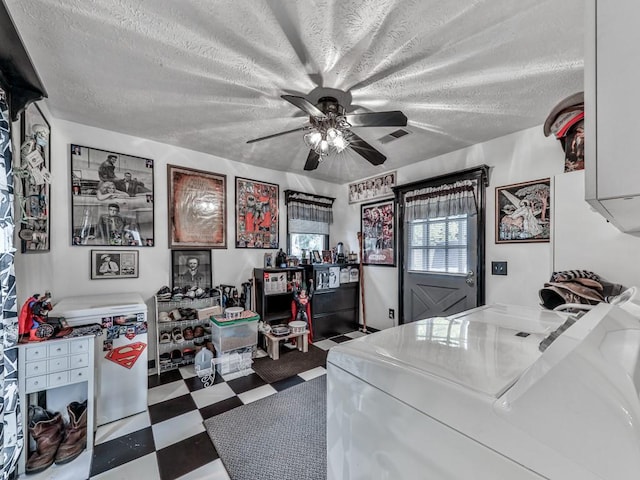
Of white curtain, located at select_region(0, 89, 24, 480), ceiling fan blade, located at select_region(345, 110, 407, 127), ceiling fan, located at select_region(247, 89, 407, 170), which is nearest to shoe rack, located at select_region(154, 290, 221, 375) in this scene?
white curtain, located at select_region(0, 89, 24, 480)

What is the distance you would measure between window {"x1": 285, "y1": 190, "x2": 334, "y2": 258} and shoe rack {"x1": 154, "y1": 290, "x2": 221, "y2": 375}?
4.74 ft

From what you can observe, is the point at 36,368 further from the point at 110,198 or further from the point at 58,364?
the point at 110,198

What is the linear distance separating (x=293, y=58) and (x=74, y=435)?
2.79 meters

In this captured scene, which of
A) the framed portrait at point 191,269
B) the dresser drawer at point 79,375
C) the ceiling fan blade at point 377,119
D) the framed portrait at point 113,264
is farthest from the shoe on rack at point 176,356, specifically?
the ceiling fan blade at point 377,119

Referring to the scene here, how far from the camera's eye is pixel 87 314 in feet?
6.33

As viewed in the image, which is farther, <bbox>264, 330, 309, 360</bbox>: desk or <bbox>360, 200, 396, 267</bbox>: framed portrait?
<bbox>360, 200, 396, 267</bbox>: framed portrait

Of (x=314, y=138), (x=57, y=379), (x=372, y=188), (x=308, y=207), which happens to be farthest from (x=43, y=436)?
(x=372, y=188)

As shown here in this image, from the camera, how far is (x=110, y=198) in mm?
2668

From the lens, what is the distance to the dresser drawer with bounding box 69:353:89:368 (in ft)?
5.59

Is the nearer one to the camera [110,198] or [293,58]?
[293,58]

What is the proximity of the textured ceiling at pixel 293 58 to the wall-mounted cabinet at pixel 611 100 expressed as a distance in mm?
1106

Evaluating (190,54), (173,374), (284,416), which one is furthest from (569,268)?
(173,374)

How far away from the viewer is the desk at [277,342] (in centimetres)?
306

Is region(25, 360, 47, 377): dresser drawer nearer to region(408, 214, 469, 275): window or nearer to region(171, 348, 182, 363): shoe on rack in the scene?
region(171, 348, 182, 363): shoe on rack
